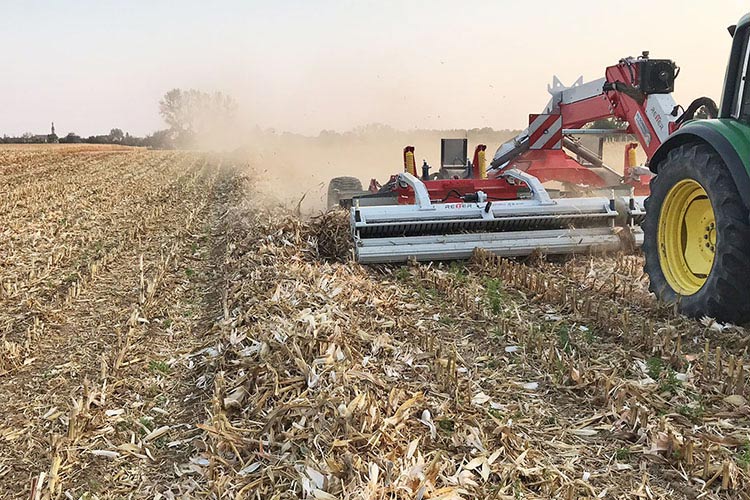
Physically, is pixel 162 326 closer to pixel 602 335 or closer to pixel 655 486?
pixel 602 335

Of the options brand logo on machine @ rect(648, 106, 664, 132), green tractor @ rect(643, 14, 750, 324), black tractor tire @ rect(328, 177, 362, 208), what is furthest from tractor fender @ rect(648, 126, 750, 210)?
black tractor tire @ rect(328, 177, 362, 208)

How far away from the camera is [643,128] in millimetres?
6473

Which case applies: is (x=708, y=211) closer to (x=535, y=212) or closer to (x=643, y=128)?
(x=643, y=128)

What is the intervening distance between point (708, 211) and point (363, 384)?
3.04 metres

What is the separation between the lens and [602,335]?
442 cm

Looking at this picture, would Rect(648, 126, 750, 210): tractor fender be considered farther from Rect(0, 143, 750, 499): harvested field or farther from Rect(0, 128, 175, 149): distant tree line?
Rect(0, 128, 175, 149): distant tree line

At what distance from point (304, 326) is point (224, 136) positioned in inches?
2012

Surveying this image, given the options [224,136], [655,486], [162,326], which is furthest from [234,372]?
[224,136]

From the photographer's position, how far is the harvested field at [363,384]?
275 cm

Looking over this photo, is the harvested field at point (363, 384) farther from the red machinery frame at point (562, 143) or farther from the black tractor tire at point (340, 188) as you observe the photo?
the black tractor tire at point (340, 188)

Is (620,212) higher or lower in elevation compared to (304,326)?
higher

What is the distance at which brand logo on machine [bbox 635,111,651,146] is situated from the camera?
6434 millimetres

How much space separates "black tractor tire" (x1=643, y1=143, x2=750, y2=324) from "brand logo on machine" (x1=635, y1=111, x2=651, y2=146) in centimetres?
180

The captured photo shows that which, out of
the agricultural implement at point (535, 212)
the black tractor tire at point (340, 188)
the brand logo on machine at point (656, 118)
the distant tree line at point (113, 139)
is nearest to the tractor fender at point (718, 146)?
the agricultural implement at point (535, 212)
